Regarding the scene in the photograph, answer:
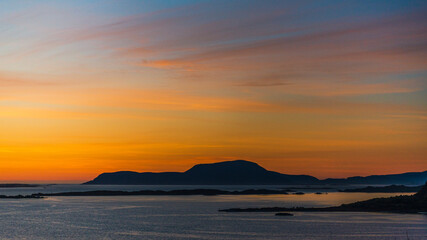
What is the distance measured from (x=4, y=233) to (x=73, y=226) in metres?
9.90

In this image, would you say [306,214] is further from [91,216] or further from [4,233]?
[4,233]

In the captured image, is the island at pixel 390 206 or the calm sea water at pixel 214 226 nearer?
the calm sea water at pixel 214 226

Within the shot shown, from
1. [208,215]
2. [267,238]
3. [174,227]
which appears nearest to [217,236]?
[267,238]

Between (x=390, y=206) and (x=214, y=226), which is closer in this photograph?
(x=214, y=226)

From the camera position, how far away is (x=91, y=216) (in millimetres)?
88938

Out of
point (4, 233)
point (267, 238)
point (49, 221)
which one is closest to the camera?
point (267, 238)

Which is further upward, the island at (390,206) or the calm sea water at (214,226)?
the island at (390,206)

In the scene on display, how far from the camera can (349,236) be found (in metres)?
60.6

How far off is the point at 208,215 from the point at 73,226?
85.2ft

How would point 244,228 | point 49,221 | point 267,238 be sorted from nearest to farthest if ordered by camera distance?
point 267,238, point 244,228, point 49,221

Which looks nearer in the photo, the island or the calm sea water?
the calm sea water

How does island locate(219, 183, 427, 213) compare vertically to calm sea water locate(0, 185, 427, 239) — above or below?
above

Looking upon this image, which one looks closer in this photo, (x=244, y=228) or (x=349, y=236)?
(x=349, y=236)

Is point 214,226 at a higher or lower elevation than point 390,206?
lower
